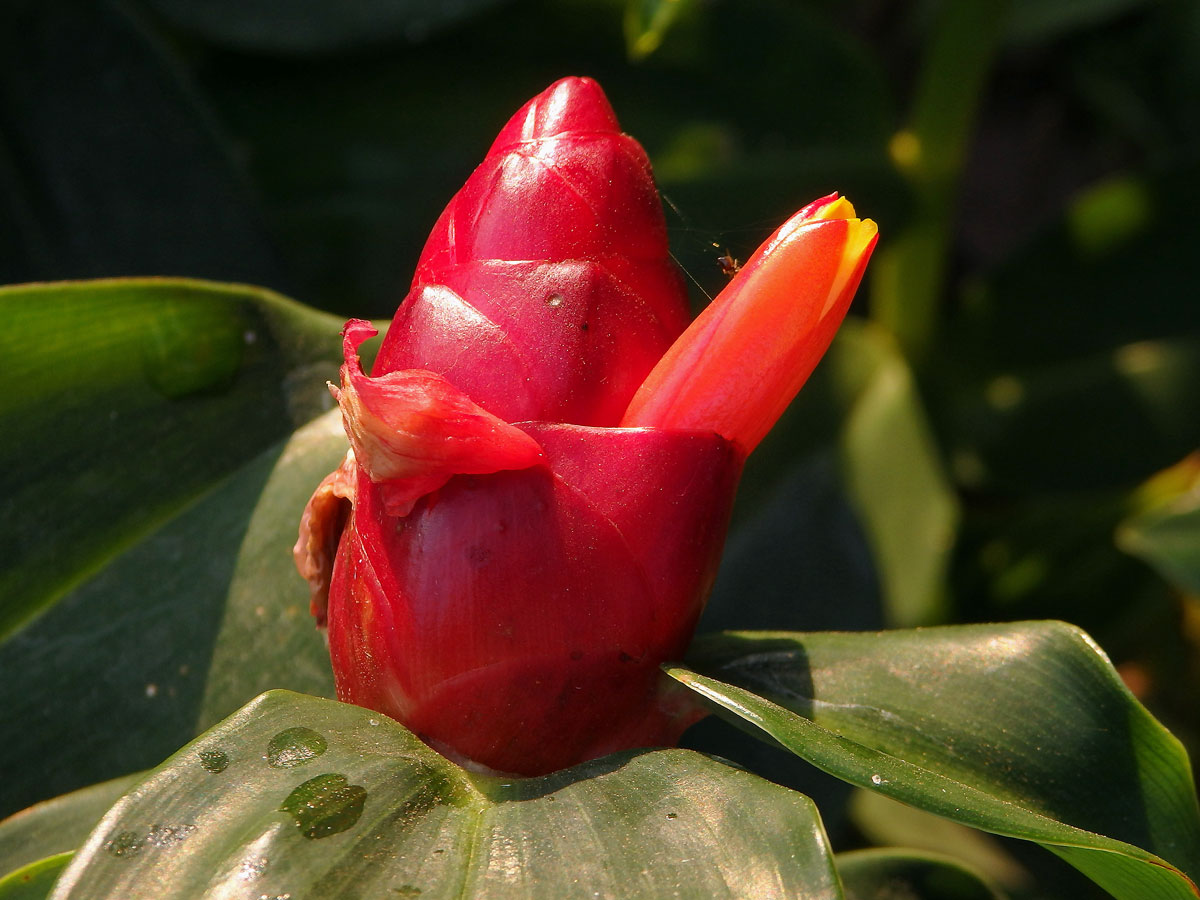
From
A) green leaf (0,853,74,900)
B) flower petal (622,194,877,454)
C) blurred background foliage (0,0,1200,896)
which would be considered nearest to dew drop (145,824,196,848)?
green leaf (0,853,74,900)

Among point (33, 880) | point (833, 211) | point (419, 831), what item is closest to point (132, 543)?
point (33, 880)

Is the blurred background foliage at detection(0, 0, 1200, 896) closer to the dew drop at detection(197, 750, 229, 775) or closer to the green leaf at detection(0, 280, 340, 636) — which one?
the green leaf at detection(0, 280, 340, 636)

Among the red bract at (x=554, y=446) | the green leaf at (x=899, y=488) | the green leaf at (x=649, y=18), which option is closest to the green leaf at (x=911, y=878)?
the red bract at (x=554, y=446)

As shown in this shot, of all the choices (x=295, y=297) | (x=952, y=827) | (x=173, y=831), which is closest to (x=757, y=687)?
(x=173, y=831)

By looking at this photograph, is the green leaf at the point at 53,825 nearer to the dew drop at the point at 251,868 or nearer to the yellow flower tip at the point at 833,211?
the dew drop at the point at 251,868

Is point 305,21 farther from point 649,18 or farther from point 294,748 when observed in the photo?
point 294,748

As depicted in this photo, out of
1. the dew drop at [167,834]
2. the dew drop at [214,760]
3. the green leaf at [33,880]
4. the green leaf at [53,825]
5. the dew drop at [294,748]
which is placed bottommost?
the green leaf at [53,825]
